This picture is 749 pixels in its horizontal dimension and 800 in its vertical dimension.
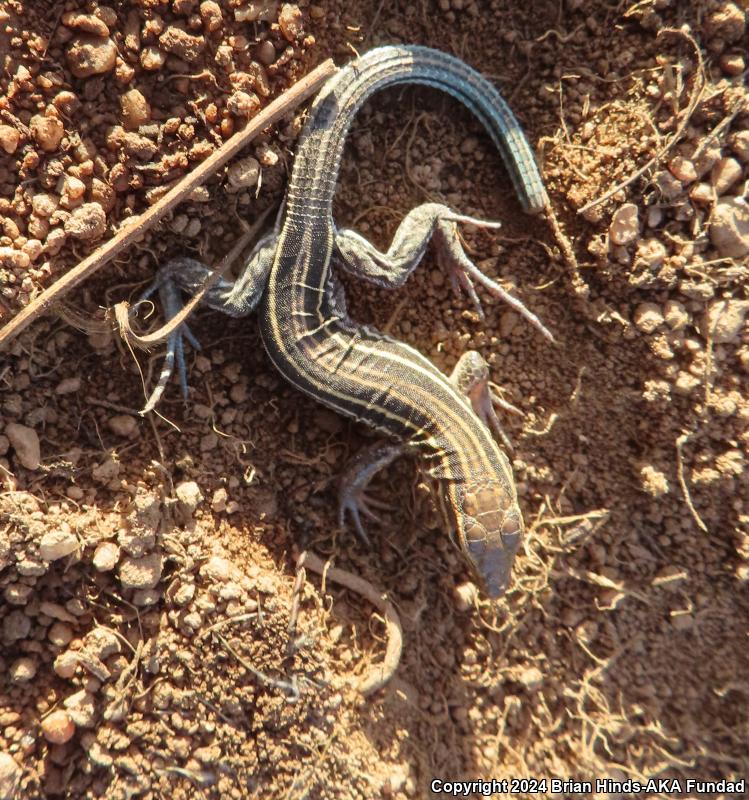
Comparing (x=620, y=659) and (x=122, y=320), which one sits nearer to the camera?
(x=122, y=320)

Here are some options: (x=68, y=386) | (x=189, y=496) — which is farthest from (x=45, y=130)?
(x=189, y=496)

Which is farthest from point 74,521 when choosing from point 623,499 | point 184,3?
point 623,499

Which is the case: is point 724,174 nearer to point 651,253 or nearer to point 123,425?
point 651,253

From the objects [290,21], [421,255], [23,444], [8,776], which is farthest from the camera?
[421,255]

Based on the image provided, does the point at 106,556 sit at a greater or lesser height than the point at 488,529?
greater

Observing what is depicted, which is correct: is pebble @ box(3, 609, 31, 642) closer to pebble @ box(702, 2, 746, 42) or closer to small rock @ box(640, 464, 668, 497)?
small rock @ box(640, 464, 668, 497)

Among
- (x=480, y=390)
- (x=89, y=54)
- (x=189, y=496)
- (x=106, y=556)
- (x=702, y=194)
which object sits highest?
(x=89, y=54)

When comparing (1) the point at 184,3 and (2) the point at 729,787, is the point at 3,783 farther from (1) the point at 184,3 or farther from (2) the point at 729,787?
(2) the point at 729,787
